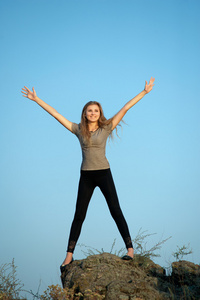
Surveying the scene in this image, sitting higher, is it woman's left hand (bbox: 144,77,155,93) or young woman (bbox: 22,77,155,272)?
woman's left hand (bbox: 144,77,155,93)

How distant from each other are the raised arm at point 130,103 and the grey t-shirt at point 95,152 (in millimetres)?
413

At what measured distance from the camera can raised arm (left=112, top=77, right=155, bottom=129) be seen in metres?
7.08

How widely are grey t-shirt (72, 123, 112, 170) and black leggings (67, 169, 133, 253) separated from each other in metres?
0.12

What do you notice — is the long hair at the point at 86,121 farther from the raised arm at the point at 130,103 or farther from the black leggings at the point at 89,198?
the black leggings at the point at 89,198

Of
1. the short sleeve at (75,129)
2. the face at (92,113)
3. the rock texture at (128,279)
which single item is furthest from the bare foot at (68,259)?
the face at (92,113)

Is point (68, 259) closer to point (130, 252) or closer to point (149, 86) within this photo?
point (130, 252)

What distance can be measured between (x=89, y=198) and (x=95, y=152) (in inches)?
37.5

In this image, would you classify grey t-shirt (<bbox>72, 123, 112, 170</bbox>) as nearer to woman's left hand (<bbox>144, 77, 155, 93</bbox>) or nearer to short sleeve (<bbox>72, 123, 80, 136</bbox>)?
short sleeve (<bbox>72, 123, 80, 136</bbox>)

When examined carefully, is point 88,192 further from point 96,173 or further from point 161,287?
point 161,287

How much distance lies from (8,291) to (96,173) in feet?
9.77

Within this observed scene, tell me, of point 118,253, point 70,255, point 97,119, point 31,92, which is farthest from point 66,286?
point 31,92

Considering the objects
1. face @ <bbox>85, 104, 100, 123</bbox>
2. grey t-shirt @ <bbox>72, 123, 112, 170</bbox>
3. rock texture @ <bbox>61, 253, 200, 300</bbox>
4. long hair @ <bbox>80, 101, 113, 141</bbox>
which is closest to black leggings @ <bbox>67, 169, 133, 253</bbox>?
grey t-shirt @ <bbox>72, 123, 112, 170</bbox>

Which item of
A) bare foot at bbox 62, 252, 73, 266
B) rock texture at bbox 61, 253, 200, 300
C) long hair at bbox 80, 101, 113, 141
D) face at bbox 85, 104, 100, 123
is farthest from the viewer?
face at bbox 85, 104, 100, 123

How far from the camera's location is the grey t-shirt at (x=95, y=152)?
22.3 feet
